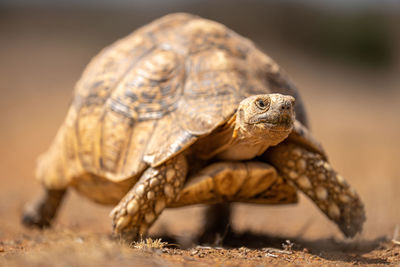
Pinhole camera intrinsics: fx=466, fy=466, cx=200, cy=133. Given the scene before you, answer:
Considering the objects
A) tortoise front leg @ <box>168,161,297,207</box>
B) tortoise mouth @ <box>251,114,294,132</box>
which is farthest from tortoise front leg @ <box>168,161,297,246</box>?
tortoise mouth @ <box>251,114,294,132</box>

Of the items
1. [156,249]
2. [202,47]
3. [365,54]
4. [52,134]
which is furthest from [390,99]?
[156,249]

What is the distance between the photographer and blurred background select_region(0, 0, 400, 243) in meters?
6.28

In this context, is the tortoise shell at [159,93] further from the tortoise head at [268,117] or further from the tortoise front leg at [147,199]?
the tortoise head at [268,117]

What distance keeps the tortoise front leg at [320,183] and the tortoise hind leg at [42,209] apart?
2.91 meters

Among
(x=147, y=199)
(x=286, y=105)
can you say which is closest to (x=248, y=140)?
(x=286, y=105)

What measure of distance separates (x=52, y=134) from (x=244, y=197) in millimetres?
9478

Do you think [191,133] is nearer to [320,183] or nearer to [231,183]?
[231,183]

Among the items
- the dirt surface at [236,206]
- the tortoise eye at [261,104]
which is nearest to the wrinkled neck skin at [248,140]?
the tortoise eye at [261,104]

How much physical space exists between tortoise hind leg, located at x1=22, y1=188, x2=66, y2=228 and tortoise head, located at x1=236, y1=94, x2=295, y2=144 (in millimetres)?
3015

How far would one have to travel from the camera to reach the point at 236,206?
6.82 m

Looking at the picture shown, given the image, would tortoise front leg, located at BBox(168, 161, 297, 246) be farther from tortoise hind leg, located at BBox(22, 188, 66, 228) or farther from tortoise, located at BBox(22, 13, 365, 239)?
tortoise hind leg, located at BBox(22, 188, 66, 228)

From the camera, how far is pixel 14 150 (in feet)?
37.3

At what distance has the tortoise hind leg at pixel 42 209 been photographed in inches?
220

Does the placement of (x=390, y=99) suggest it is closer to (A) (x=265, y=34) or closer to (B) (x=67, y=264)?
(A) (x=265, y=34)
